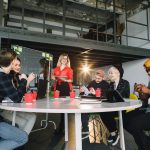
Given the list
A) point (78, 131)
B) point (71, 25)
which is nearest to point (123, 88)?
point (78, 131)

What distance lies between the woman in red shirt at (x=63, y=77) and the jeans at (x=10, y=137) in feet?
4.85

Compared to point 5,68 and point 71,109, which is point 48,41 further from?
point 71,109

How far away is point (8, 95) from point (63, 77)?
1.40 m

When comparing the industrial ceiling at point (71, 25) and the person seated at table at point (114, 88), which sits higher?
the industrial ceiling at point (71, 25)

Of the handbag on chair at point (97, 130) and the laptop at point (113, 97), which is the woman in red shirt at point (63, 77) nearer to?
the handbag on chair at point (97, 130)

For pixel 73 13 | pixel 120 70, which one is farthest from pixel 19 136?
pixel 73 13

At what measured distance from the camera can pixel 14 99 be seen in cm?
158

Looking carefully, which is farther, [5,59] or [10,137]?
[5,59]

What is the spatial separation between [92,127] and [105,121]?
0.80 metres

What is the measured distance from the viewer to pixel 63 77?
289 cm

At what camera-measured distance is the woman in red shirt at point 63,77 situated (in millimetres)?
2906

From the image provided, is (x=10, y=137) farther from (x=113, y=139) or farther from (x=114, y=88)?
(x=113, y=139)

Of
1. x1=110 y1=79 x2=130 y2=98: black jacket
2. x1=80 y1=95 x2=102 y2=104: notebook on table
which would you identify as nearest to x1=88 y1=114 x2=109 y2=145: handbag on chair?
x1=110 y1=79 x2=130 y2=98: black jacket

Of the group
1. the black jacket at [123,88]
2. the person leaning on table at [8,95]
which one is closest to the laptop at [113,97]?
the black jacket at [123,88]
